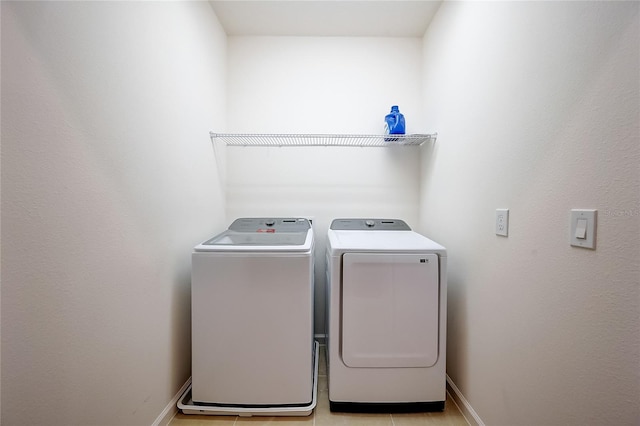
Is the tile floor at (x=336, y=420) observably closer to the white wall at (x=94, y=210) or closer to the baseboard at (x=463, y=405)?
the baseboard at (x=463, y=405)

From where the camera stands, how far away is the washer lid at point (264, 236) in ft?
4.37

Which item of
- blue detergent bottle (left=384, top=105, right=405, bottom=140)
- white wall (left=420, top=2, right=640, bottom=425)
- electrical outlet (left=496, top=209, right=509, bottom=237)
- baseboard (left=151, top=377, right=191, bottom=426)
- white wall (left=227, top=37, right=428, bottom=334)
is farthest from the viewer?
white wall (left=227, top=37, right=428, bottom=334)

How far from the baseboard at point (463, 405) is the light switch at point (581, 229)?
3.57 feet

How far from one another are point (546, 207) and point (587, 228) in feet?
0.55

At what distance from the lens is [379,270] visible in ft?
4.39

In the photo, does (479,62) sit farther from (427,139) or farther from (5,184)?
(5,184)

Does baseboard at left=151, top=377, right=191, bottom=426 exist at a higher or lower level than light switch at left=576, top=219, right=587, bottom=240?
lower

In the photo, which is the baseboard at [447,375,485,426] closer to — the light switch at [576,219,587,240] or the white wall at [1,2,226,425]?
the light switch at [576,219,587,240]

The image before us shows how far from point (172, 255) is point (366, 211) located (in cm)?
146

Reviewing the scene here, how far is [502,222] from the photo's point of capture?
110 centimetres

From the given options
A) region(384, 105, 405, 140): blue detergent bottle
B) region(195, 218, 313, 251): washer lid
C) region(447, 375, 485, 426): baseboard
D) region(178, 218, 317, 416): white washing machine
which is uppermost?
region(384, 105, 405, 140): blue detergent bottle

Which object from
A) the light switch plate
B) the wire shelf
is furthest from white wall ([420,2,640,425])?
the wire shelf

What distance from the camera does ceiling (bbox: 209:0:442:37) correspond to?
175cm

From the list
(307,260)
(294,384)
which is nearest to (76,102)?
(307,260)
